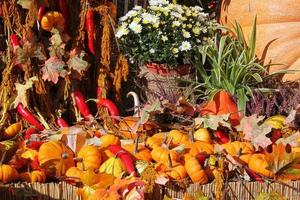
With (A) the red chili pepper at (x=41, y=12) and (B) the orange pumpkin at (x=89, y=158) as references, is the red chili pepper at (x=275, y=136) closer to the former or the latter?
(B) the orange pumpkin at (x=89, y=158)

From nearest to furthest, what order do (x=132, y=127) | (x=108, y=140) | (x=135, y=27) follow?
(x=108, y=140) → (x=132, y=127) → (x=135, y=27)

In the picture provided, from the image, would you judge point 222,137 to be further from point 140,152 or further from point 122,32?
point 122,32

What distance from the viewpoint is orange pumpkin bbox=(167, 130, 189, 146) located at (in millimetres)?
3220

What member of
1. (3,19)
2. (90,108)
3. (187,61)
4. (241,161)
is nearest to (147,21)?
(187,61)

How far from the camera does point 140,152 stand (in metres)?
3.03

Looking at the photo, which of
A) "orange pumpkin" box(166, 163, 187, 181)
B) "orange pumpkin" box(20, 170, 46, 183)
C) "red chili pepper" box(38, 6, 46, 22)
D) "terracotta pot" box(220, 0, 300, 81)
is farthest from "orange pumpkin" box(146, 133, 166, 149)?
"terracotta pot" box(220, 0, 300, 81)

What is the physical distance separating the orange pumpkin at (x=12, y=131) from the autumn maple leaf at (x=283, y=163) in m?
1.57

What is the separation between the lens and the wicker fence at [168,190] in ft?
8.68

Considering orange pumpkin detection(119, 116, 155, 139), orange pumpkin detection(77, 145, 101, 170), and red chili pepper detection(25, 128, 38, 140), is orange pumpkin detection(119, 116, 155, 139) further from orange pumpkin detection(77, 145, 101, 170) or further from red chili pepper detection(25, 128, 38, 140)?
red chili pepper detection(25, 128, 38, 140)

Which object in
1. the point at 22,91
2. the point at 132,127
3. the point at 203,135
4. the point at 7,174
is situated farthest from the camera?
the point at 22,91

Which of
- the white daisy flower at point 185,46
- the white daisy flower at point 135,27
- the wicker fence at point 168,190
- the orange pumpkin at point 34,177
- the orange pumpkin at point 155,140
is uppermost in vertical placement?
the white daisy flower at point 135,27

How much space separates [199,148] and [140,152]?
0.33m

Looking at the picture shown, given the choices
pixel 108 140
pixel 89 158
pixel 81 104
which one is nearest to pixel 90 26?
pixel 81 104

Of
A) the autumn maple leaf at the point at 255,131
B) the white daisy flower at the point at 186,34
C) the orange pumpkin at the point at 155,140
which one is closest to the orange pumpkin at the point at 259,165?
the autumn maple leaf at the point at 255,131
